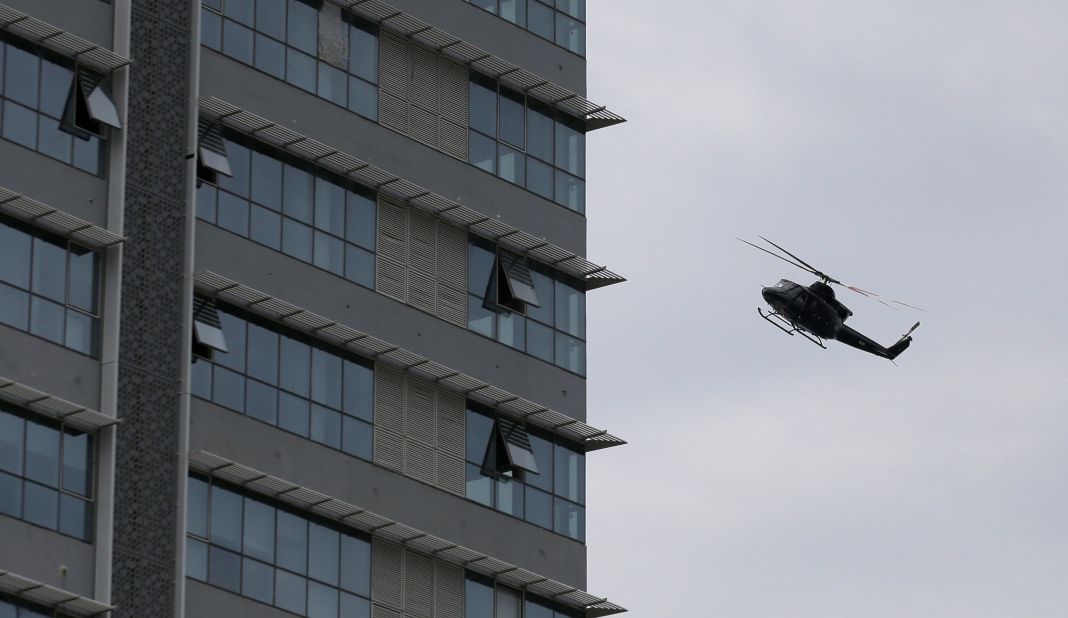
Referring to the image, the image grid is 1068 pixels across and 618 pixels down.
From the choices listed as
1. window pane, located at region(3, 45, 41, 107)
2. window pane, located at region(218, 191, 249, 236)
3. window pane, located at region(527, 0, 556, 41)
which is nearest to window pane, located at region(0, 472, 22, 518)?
window pane, located at region(3, 45, 41, 107)

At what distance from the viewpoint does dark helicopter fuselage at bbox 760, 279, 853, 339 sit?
89.2 metres

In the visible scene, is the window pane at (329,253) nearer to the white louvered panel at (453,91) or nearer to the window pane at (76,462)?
the white louvered panel at (453,91)

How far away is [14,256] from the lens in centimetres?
5388

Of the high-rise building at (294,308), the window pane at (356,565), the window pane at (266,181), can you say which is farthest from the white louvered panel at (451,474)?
the window pane at (266,181)

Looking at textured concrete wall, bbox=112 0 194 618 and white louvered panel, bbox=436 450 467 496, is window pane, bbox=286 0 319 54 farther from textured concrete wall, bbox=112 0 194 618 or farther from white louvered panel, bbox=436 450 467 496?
white louvered panel, bbox=436 450 467 496

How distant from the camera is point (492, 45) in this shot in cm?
6556

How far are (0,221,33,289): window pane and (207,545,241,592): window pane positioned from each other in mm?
6474

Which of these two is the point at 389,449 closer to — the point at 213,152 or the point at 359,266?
the point at 359,266

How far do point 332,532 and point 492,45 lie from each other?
42.2 feet

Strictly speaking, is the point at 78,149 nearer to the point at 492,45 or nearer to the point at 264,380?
the point at 264,380

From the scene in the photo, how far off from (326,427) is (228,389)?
2863 millimetres

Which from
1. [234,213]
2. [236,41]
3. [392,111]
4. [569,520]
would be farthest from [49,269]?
[569,520]

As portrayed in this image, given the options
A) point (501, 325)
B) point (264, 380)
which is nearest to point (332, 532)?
point (264, 380)

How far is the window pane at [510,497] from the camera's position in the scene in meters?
62.7
